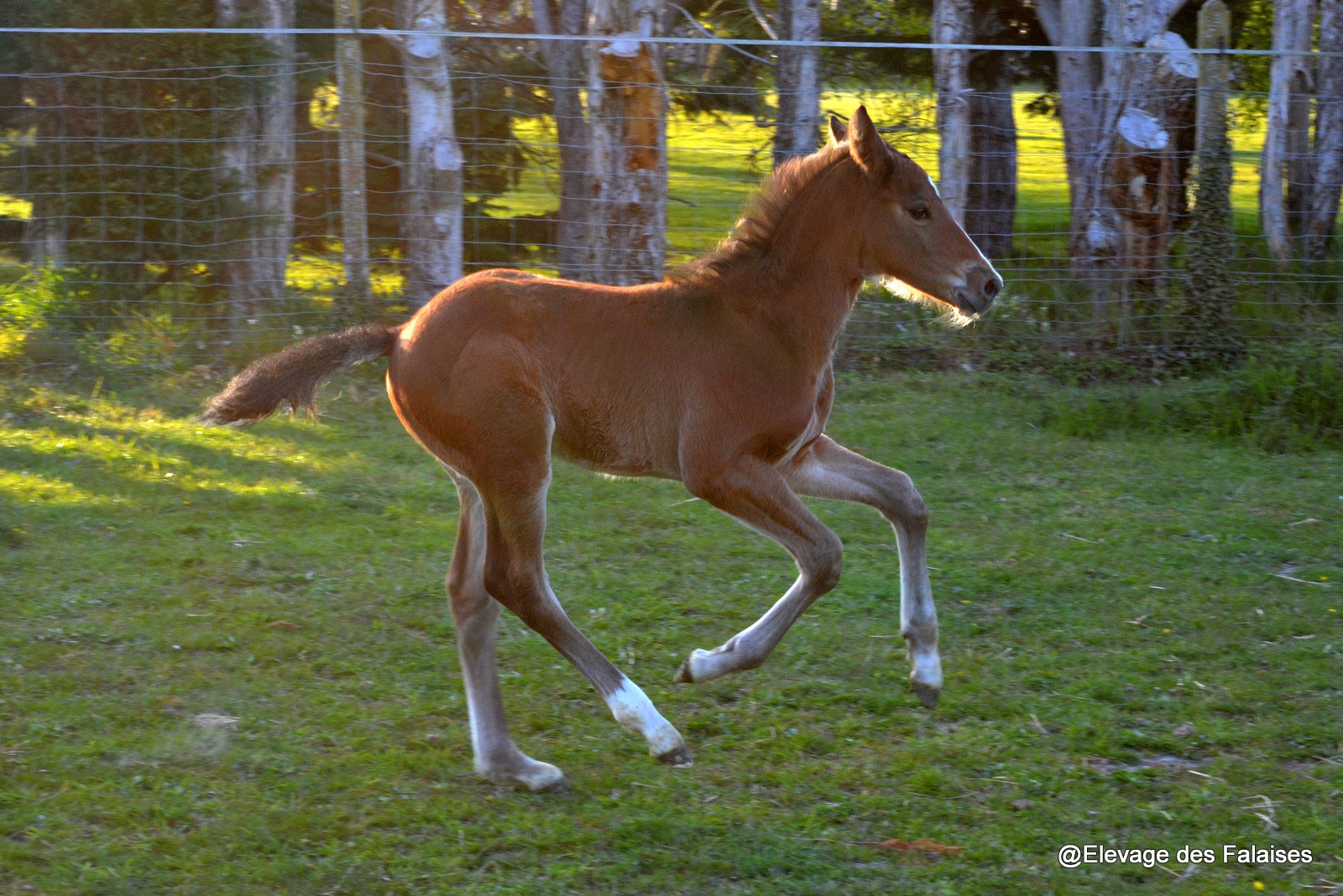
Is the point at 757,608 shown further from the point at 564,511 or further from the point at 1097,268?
the point at 1097,268

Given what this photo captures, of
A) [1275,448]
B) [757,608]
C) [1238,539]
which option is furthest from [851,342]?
[757,608]

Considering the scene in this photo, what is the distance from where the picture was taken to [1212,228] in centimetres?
805

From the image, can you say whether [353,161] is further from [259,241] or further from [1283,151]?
[1283,151]

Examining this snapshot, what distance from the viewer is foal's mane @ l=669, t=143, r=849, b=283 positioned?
13.9ft

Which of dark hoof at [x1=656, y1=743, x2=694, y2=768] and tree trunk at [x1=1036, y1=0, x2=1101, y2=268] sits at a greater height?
tree trunk at [x1=1036, y1=0, x2=1101, y2=268]

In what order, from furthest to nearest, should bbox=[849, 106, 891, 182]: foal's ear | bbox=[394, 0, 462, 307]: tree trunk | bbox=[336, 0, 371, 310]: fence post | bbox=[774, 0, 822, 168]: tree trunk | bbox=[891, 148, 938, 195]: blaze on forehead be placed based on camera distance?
bbox=[774, 0, 822, 168]: tree trunk < bbox=[394, 0, 462, 307]: tree trunk < bbox=[336, 0, 371, 310]: fence post < bbox=[891, 148, 938, 195]: blaze on forehead < bbox=[849, 106, 891, 182]: foal's ear

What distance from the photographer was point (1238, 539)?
569cm

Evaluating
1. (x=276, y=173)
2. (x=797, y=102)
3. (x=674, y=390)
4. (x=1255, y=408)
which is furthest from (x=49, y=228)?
(x=1255, y=408)

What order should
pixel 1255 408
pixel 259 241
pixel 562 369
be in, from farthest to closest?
pixel 259 241 → pixel 1255 408 → pixel 562 369

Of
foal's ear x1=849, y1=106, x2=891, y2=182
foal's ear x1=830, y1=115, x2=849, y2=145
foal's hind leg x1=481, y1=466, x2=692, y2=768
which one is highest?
foal's ear x1=830, y1=115, x2=849, y2=145

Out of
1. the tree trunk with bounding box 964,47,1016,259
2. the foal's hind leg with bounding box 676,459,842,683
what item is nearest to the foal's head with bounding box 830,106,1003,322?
the foal's hind leg with bounding box 676,459,842,683

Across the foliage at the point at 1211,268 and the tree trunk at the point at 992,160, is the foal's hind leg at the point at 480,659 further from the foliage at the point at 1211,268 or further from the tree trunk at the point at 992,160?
the foliage at the point at 1211,268

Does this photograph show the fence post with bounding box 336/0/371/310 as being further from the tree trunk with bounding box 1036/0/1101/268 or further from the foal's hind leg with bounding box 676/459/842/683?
the foal's hind leg with bounding box 676/459/842/683

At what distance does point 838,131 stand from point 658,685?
2.01m
